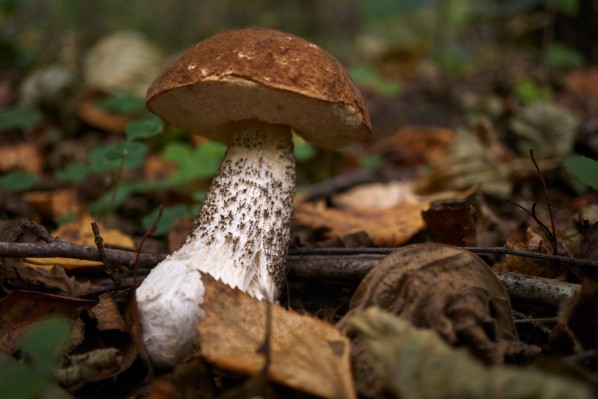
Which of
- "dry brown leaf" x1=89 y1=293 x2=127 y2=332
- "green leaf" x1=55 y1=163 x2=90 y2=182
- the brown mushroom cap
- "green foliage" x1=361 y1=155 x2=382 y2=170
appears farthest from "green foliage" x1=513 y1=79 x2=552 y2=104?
"dry brown leaf" x1=89 y1=293 x2=127 y2=332

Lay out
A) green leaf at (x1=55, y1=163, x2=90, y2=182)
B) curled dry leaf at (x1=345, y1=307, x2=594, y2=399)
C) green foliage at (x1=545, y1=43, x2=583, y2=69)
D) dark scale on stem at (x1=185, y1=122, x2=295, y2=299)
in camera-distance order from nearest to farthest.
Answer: curled dry leaf at (x1=345, y1=307, x2=594, y2=399) < dark scale on stem at (x1=185, y1=122, x2=295, y2=299) < green leaf at (x1=55, y1=163, x2=90, y2=182) < green foliage at (x1=545, y1=43, x2=583, y2=69)

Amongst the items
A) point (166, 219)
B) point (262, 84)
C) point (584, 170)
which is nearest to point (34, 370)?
point (262, 84)

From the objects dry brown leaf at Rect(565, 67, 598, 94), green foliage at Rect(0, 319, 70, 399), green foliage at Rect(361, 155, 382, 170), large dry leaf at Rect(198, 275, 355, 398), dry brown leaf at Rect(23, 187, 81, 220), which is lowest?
large dry leaf at Rect(198, 275, 355, 398)

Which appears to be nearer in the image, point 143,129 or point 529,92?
point 143,129

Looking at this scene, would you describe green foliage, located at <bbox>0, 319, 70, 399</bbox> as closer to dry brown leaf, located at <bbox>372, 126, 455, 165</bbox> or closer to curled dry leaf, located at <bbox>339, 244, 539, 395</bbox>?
curled dry leaf, located at <bbox>339, 244, 539, 395</bbox>

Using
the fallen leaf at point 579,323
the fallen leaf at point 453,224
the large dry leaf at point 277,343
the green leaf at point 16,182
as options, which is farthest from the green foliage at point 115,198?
the fallen leaf at point 579,323

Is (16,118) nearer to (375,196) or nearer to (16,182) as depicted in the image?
(16,182)

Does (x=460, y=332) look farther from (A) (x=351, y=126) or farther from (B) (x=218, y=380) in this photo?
(A) (x=351, y=126)
